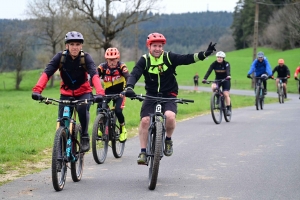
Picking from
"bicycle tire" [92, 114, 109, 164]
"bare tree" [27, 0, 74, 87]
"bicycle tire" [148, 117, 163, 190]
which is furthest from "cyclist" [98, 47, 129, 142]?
"bare tree" [27, 0, 74, 87]

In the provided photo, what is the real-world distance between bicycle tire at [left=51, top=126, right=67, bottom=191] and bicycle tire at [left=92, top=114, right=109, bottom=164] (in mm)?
1886

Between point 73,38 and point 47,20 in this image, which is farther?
point 47,20

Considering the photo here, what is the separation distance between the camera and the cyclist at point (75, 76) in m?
7.84

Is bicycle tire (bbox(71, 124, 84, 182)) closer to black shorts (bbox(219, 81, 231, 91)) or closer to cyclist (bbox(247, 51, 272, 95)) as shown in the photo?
black shorts (bbox(219, 81, 231, 91))

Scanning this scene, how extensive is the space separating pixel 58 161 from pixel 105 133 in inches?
113

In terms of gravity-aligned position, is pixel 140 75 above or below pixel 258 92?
above

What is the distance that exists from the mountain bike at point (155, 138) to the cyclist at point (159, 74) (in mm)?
123

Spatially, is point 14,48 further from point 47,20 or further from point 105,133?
point 105,133

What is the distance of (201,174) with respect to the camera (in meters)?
8.56

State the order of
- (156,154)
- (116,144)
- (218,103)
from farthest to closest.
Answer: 1. (218,103)
2. (116,144)
3. (156,154)

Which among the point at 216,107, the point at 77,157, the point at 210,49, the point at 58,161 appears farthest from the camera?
the point at 216,107

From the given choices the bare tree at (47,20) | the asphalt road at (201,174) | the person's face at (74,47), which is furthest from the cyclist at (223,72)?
the bare tree at (47,20)

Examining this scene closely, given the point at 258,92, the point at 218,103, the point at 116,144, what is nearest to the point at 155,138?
the point at 116,144

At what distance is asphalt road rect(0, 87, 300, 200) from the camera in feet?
23.5
